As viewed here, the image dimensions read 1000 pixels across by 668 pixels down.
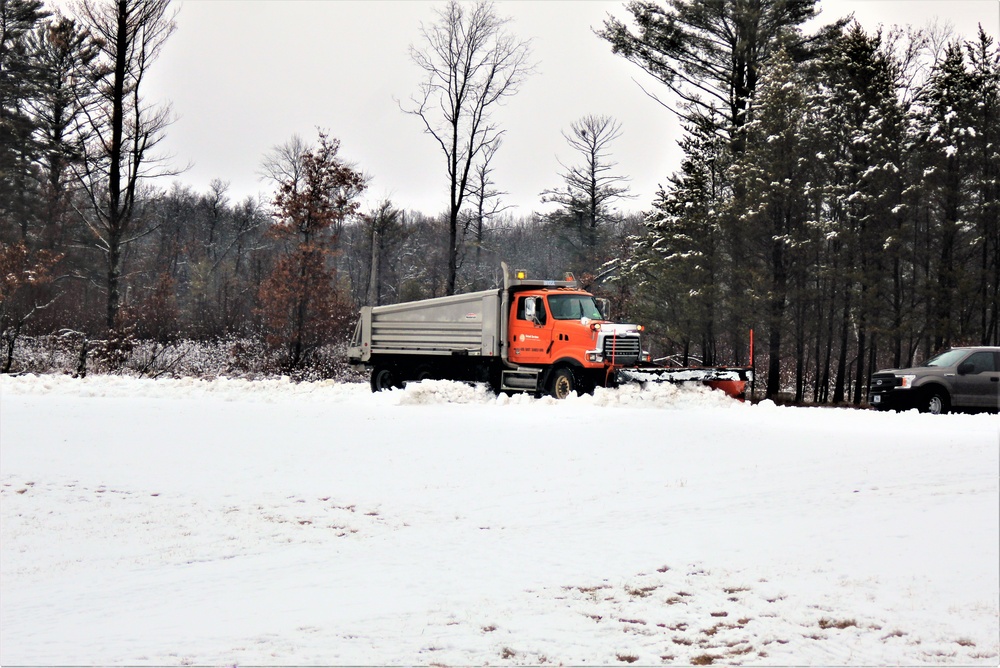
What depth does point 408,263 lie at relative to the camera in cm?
6656

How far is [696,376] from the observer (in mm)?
19250

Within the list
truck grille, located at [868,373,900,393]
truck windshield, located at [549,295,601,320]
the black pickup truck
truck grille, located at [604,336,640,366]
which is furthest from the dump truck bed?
the black pickup truck

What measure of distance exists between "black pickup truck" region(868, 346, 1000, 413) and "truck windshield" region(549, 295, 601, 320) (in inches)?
246

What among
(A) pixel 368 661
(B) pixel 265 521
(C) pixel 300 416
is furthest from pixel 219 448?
(A) pixel 368 661

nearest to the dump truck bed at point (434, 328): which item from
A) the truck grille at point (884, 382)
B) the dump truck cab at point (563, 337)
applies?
the dump truck cab at point (563, 337)

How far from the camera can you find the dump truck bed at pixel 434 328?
21.3 meters

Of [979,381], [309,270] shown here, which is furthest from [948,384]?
[309,270]

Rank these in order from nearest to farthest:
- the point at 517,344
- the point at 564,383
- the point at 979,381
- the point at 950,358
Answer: the point at 979,381 → the point at 950,358 → the point at 564,383 → the point at 517,344

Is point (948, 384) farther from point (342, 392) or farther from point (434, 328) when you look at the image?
point (342, 392)

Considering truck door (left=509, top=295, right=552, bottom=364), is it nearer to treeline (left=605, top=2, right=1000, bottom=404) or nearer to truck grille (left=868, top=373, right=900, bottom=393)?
truck grille (left=868, top=373, right=900, bottom=393)

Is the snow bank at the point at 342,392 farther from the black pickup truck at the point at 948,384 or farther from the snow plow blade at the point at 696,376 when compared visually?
the black pickup truck at the point at 948,384

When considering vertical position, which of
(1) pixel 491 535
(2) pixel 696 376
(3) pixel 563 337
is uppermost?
(3) pixel 563 337

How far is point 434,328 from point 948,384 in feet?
37.1

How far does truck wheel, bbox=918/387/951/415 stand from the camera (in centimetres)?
1853
